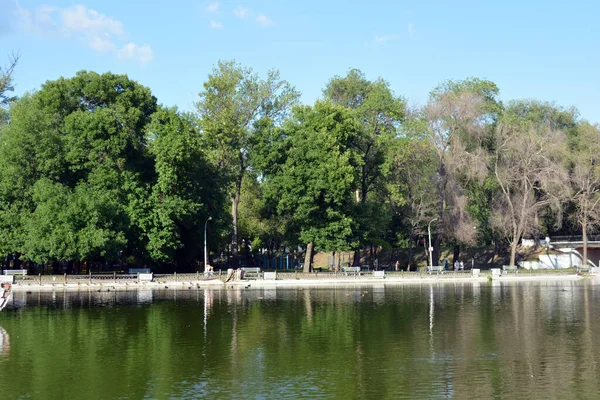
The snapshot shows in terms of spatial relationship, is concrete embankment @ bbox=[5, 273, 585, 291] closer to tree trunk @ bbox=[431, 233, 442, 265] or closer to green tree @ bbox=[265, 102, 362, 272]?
green tree @ bbox=[265, 102, 362, 272]

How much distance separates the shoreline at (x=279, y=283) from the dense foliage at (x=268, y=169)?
3.09 metres

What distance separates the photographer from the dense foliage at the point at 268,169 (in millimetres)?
69250

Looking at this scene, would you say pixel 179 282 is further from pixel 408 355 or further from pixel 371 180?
pixel 408 355

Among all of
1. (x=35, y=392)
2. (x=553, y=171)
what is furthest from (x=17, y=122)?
(x=553, y=171)

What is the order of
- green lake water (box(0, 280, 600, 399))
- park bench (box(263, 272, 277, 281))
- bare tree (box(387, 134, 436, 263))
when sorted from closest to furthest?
green lake water (box(0, 280, 600, 399))
park bench (box(263, 272, 277, 281))
bare tree (box(387, 134, 436, 263))

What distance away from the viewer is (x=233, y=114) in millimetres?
79688

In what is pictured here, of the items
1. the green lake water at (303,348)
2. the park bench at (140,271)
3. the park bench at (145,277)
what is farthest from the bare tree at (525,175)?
the park bench at (145,277)

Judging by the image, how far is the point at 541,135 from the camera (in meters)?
85.2

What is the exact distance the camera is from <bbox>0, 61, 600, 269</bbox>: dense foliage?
227 feet

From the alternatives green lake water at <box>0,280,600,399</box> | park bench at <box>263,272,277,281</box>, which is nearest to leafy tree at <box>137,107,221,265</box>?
park bench at <box>263,272,277,281</box>

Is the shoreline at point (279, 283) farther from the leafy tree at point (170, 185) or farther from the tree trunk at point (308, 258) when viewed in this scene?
the tree trunk at point (308, 258)

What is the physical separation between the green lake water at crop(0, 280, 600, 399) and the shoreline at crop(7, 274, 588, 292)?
975cm

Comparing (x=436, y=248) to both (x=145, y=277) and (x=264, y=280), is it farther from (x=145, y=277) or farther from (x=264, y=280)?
(x=145, y=277)

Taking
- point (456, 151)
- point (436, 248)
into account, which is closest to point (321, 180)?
point (456, 151)
